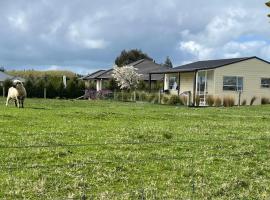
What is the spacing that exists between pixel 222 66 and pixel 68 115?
93.6ft

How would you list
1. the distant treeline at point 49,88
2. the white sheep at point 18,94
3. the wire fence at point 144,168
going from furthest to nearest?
the distant treeline at point 49,88
the white sheep at point 18,94
the wire fence at point 144,168

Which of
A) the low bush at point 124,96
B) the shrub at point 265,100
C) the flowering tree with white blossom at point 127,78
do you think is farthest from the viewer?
the flowering tree with white blossom at point 127,78

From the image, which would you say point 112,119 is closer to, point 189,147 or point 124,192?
point 189,147

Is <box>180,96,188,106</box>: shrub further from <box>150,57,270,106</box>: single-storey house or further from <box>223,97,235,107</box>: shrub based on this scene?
<box>150,57,270,106</box>: single-storey house

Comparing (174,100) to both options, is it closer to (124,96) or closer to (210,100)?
(210,100)

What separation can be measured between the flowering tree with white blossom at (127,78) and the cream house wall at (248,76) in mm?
17377

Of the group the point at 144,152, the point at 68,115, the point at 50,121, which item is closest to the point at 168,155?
the point at 144,152

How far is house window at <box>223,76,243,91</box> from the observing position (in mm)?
44588

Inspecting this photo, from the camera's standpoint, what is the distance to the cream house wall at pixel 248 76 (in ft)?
145

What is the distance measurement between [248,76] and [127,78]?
19.0 m

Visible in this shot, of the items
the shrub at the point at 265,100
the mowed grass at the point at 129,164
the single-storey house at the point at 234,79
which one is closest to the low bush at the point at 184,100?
the single-storey house at the point at 234,79

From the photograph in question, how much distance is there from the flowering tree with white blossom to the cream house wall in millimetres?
17377

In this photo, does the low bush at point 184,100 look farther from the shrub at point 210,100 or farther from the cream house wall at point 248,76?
the cream house wall at point 248,76

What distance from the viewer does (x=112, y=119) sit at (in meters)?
16.3
